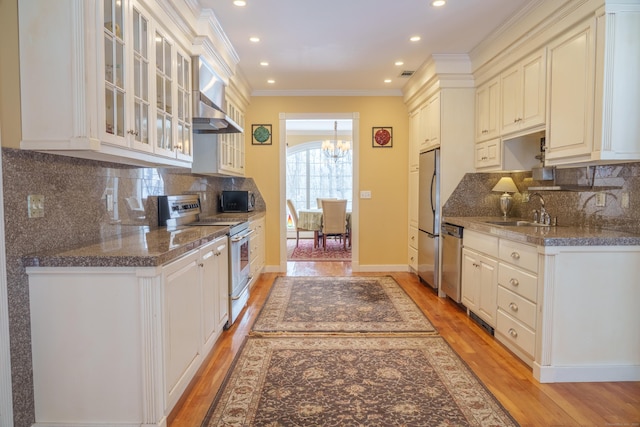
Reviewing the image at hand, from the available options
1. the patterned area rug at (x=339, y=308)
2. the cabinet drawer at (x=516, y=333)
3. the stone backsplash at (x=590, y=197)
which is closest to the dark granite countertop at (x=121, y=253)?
the patterned area rug at (x=339, y=308)

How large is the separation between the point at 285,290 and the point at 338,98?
113 inches

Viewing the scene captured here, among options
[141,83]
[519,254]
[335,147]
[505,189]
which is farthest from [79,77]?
[335,147]

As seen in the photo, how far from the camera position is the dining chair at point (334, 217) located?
7.04m

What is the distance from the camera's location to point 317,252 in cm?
717

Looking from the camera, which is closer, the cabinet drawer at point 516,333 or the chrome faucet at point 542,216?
the cabinet drawer at point 516,333

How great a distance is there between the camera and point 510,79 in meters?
3.42

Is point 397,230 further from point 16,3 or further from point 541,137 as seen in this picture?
point 16,3

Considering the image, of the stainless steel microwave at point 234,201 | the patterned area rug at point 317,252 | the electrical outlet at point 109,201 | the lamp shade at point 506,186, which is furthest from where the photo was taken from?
the patterned area rug at point 317,252

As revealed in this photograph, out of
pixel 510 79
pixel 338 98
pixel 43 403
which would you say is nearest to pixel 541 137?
pixel 510 79

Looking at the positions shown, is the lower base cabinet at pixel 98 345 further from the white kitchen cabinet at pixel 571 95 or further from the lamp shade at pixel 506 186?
the lamp shade at pixel 506 186

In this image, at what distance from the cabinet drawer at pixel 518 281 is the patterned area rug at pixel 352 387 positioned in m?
0.64

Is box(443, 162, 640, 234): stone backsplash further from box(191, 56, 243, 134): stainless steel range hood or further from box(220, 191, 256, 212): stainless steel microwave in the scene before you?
box(220, 191, 256, 212): stainless steel microwave

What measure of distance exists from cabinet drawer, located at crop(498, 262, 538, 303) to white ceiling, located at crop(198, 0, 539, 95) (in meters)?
2.00

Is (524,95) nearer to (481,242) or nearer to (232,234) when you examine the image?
(481,242)
